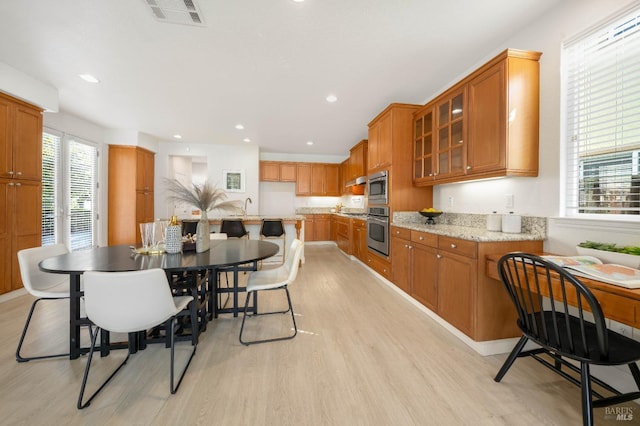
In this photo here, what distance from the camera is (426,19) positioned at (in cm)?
195

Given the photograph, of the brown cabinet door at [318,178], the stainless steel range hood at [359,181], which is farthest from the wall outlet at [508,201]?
the brown cabinet door at [318,178]

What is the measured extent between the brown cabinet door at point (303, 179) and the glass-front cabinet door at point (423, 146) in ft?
13.1

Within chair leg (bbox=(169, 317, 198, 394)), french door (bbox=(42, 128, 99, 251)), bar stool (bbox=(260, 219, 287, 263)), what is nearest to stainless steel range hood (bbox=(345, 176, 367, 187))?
bar stool (bbox=(260, 219, 287, 263))

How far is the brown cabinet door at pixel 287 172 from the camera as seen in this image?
682 cm

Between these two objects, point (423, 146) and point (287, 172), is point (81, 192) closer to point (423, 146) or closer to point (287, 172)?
point (287, 172)

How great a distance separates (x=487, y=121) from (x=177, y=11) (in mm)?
2666

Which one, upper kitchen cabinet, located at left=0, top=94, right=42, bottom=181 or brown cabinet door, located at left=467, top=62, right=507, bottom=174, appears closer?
brown cabinet door, located at left=467, top=62, right=507, bottom=174

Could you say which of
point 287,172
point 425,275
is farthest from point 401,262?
point 287,172

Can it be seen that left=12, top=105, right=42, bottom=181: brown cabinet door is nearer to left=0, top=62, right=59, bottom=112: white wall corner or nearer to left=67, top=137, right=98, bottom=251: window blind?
left=0, top=62, right=59, bottom=112: white wall corner

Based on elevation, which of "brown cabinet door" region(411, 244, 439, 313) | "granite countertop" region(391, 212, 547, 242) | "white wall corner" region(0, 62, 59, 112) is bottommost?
"brown cabinet door" region(411, 244, 439, 313)

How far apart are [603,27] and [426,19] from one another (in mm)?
1132

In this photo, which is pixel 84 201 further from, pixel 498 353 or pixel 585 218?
pixel 585 218

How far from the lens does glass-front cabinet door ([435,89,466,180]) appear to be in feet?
7.98

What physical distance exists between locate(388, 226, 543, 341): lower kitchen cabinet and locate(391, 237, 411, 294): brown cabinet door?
23 centimetres
